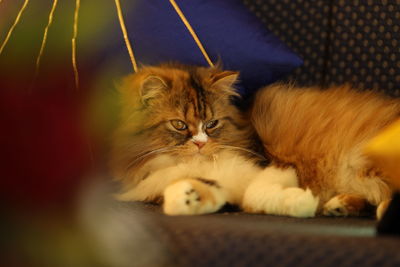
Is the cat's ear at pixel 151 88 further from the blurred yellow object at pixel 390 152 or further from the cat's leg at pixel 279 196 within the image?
the blurred yellow object at pixel 390 152

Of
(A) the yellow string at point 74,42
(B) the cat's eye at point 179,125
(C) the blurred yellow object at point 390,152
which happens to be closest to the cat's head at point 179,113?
(B) the cat's eye at point 179,125

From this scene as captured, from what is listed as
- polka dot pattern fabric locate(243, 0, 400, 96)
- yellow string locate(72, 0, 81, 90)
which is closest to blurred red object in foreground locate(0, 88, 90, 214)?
yellow string locate(72, 0, 81, 90)

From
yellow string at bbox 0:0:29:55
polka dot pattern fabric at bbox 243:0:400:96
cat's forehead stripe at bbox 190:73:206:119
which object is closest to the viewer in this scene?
yellow string at bbox 0:0:29:55

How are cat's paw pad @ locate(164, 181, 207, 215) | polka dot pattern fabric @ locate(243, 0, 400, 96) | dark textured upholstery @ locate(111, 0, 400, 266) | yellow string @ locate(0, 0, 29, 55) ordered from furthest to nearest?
polka dot pattern fabric @ locate(243, 0, 400, 96) < yellow string @ locate(0, 0, 29, 55) < cat's paw pad @ locate(164, 181, 207, 215) < dark textured upholstery @ locate(111, 0, 400, 266)

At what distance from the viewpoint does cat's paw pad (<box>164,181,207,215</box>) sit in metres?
1.29

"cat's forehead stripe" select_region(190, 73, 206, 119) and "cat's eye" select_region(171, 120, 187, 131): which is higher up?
"cat's forehead stripe" select_region(190, 73, 206, 119)

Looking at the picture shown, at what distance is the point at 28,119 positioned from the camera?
1326 mm

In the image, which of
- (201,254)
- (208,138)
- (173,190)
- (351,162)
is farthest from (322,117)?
(201,254)

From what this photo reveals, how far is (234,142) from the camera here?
1649 mm

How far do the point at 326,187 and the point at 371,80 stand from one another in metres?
0.61

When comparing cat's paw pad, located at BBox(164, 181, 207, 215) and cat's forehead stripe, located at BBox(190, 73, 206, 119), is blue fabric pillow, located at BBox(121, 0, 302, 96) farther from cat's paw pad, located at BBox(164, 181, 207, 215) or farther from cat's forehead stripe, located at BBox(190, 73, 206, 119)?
cat's paw pad, located at BBox(164, 181, 207, 215)

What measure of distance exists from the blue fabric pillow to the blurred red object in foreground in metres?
0.38

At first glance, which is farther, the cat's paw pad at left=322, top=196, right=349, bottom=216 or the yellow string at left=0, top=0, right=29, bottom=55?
the yellow string at left=0, top=0, right=29, bottom=55

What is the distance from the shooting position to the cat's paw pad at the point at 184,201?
129cm
